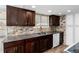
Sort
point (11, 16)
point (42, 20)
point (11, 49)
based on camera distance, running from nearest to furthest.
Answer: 1. point (11, 49)
2. point (11, 16)
3. point (42, 20)

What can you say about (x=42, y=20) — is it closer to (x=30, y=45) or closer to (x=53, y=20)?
(x=53, y=20)

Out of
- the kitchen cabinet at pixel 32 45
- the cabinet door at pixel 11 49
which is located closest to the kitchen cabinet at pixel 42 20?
the kitchen cabinet at pixel 32 45

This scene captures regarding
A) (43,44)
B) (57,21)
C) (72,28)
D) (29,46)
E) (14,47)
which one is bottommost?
(43,44)

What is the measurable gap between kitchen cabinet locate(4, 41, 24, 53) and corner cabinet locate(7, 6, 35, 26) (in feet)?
2.76

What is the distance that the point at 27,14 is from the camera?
4781mm

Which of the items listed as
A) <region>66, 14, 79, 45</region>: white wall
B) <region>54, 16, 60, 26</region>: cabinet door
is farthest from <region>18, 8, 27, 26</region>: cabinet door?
<region>66, 14, 79, 45</region>: white wall

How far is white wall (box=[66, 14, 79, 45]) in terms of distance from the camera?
23.5ft

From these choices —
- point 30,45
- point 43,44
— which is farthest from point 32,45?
point 43,44

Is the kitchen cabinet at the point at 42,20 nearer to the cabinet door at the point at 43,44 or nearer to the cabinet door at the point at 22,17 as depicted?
the cabinet door at the point at 43,44

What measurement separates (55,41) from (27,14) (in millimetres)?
2640

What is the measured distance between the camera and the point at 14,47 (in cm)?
348

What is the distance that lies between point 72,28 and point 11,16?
4621 mm
